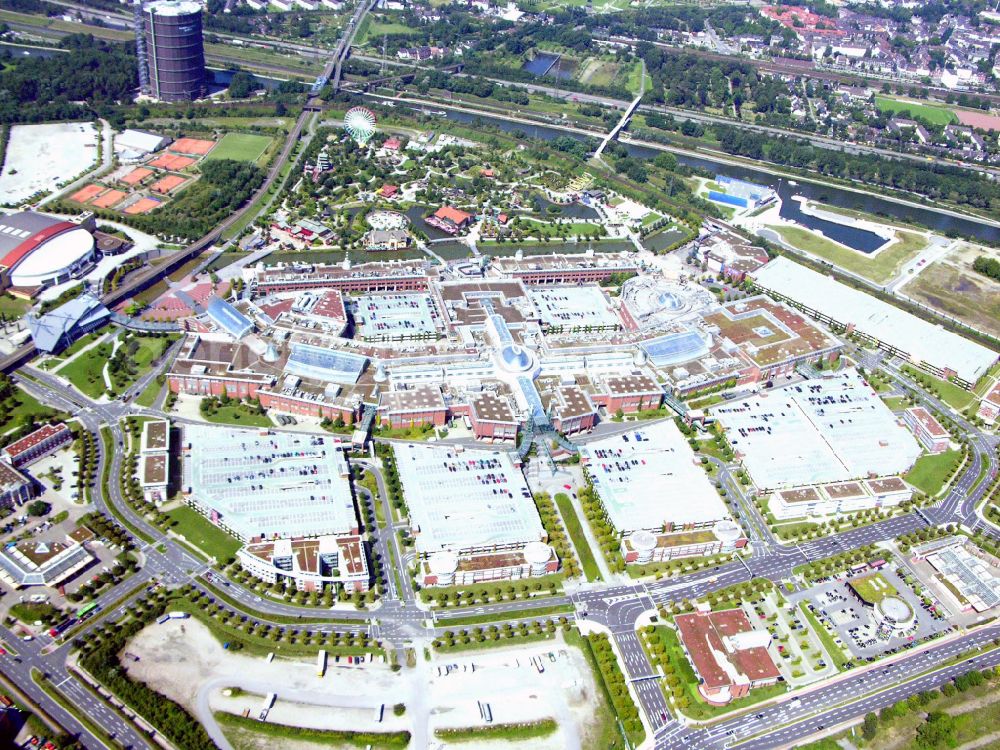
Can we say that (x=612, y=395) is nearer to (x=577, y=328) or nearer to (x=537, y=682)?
(x=577, y=328)

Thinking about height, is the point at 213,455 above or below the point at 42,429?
below

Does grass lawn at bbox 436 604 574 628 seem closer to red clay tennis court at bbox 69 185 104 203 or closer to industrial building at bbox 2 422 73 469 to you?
industrial building at bbox 2 422 73 469

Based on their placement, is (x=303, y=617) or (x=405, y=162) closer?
(x=303, y=617)

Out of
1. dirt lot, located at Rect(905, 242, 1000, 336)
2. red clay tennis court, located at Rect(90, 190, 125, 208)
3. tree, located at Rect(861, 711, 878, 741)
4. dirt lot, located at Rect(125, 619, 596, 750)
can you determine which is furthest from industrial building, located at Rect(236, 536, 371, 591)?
dirt lot, located at Rect(905, 242, 1000, 336)

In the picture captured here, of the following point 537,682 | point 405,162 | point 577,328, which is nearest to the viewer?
point 537,682

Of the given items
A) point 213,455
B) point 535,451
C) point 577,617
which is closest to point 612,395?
point 535,451

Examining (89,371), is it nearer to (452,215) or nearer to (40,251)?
(40,251)
